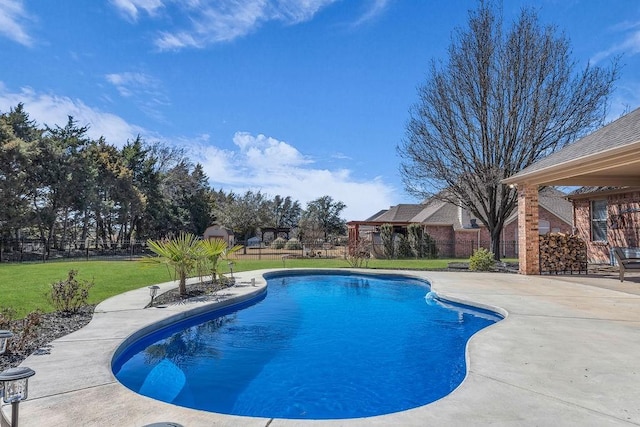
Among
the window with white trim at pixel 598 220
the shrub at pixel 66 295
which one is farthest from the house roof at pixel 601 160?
the shrub at pixel 66 295

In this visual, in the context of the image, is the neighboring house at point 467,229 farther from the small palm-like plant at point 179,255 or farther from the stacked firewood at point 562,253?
the small palm-like plant at point 179,255

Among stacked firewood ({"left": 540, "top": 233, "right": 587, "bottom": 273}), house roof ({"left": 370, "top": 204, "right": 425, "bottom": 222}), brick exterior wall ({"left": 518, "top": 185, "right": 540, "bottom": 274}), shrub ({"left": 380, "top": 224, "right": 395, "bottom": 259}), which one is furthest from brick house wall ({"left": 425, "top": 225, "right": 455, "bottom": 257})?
brick exterior wall ({"left": 518, "top": 185, "right": 540, "bottom": 274})

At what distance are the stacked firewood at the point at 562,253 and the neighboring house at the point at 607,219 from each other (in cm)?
323

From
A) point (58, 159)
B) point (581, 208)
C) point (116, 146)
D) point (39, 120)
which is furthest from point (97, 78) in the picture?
point (116, 146)

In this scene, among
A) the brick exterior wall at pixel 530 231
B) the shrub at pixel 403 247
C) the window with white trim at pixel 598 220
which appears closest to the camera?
the brick exterior wall at pixel 530 231

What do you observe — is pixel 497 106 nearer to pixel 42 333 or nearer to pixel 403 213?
pixel 42 333

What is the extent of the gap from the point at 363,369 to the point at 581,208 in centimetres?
1683

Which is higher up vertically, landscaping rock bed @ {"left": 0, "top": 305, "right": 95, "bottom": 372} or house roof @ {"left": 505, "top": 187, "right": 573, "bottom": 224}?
house roof @ {"left": 505, "top": 187, "right": 573, "bottom": 224}

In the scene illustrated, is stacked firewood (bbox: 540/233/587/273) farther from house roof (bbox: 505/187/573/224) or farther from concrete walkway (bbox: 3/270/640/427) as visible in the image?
house roof (bbox: 505/187/573/224)

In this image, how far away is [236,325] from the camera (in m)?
7.53

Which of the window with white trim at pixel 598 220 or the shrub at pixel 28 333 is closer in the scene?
the shrub at pixel 28 333

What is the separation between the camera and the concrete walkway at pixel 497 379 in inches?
117

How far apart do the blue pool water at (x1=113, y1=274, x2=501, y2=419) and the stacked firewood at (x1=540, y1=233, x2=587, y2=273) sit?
6.04 meters

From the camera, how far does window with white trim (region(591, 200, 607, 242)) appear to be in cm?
1625
